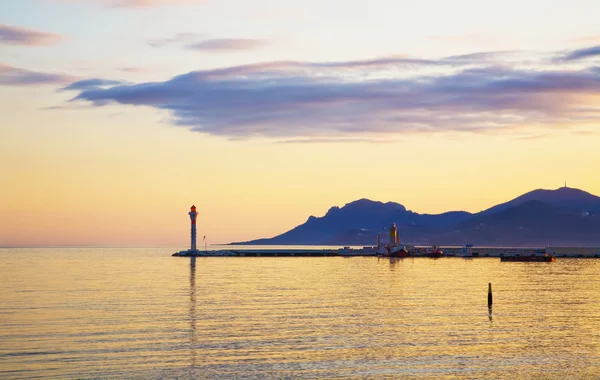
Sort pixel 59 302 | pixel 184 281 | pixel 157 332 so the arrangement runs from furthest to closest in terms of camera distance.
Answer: pixel 184 281 < pixel 59 302 < pixel 157 332

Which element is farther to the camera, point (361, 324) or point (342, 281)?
point (342, 281)

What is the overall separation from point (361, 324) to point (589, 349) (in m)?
18.7

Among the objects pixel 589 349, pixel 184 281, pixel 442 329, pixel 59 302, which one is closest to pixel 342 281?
pixel 184 281

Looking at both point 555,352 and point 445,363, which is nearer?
point 445,363

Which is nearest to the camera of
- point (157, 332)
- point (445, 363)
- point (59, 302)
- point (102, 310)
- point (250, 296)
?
point (445, 363)

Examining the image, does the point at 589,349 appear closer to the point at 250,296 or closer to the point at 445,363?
the point at 445,363

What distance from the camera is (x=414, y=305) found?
81938 millimetres

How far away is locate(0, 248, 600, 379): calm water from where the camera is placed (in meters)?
45.4

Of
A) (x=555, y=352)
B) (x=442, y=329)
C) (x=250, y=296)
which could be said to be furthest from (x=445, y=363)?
(x=250, y=296)

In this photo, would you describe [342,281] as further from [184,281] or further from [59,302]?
[59,302]

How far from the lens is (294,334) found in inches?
2266

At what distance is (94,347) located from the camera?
51.8 metres

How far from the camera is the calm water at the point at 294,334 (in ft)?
149

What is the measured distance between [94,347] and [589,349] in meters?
32.7
